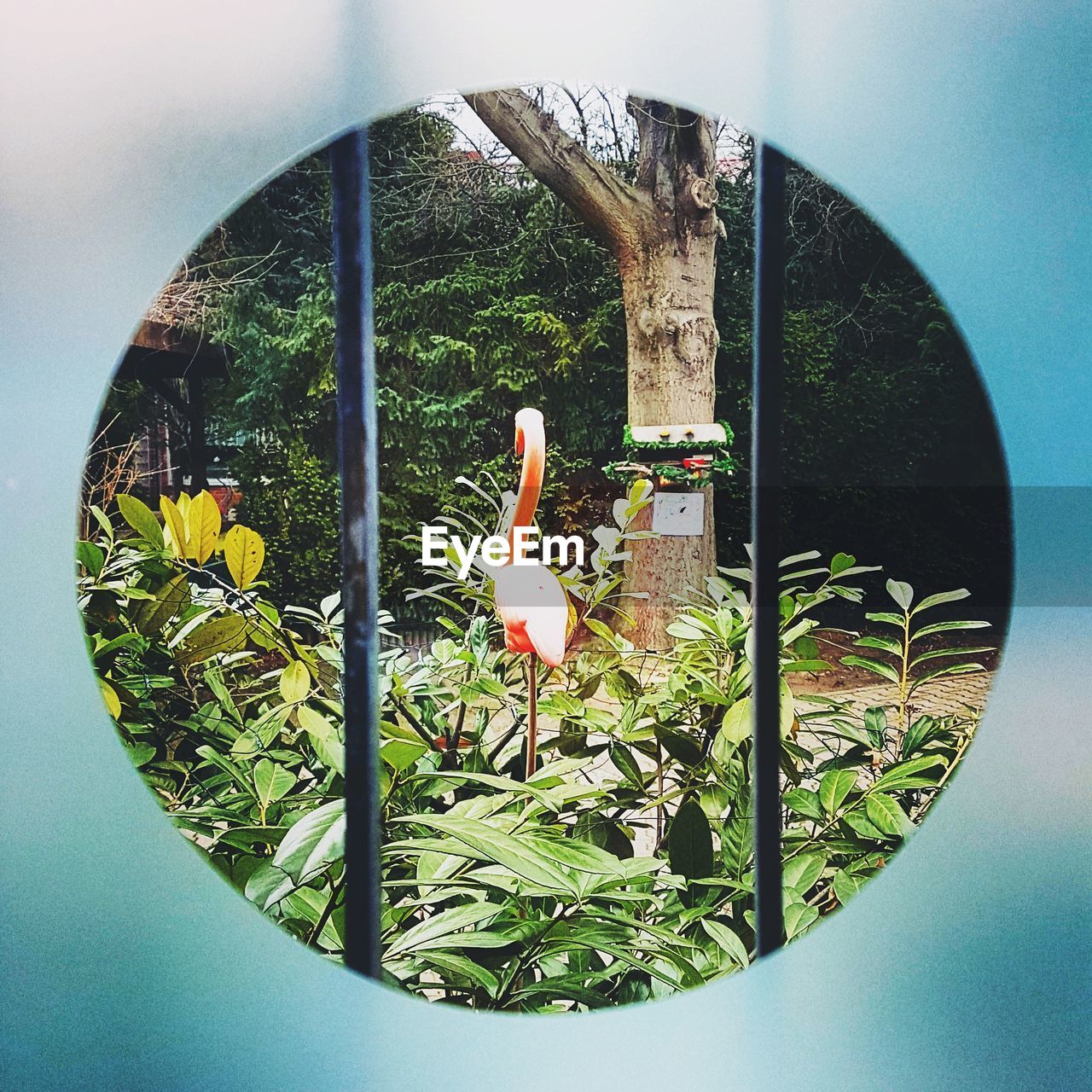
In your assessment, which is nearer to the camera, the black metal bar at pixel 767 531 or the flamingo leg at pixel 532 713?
the black metal bar at pixel 767 531

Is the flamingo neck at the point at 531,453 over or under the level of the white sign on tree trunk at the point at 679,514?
over

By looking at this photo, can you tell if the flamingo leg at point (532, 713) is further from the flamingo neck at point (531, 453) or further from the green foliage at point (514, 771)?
the flamingo neck at point (531, 453)

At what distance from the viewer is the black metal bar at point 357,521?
49.9 inches

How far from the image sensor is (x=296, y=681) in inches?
54.2

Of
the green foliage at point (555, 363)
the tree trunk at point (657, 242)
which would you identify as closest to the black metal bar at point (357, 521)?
the green foliage at point (555, 363)

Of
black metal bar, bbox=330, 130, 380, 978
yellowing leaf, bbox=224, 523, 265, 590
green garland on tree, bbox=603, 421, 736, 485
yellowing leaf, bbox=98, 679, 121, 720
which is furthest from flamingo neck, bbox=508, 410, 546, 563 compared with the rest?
yellowing leaf, bbox=98, 679, 121, 720

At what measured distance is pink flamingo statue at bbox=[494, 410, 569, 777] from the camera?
1.34m

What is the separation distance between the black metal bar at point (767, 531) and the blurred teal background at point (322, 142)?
0.07 meters

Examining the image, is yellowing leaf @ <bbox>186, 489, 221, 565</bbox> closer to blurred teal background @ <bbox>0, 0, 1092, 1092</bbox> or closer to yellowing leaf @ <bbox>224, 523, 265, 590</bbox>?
yellowing leaf @ <bbox>224, 523, 265, 590</bbox>

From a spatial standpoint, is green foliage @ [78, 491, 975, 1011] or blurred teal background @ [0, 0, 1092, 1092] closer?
blurred teal background @ [0, 0, 1092, 1092]

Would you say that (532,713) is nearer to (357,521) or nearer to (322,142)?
(357,521)

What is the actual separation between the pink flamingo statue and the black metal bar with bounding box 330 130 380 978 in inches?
7.8

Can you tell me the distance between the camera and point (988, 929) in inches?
52.8

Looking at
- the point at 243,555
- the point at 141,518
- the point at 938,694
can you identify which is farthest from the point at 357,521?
the point at 938,694
